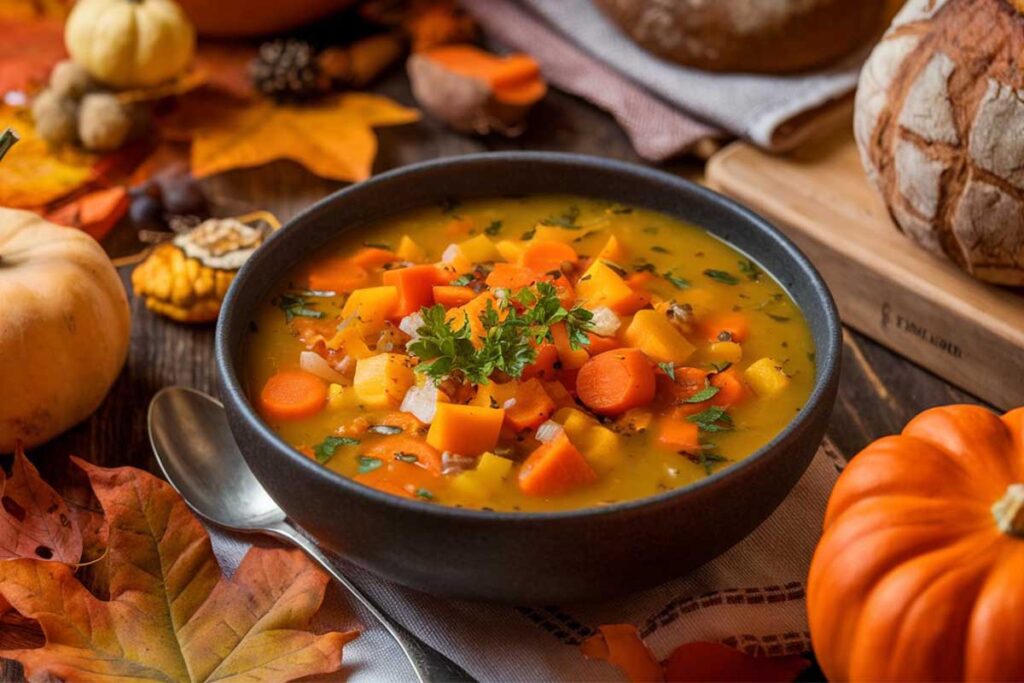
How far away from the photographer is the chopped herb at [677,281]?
2.95 m

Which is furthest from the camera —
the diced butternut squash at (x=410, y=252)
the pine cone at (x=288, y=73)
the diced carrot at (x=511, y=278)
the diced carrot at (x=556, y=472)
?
the pine cone at (x=288, y=73)

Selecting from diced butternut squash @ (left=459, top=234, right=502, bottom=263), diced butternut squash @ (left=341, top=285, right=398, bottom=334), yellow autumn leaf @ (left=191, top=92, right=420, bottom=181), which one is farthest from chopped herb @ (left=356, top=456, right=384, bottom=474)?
yellow autumn leaf @ (left=191, top=92, right=420, bottom=181)

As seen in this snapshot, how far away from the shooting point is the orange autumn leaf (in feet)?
8.79

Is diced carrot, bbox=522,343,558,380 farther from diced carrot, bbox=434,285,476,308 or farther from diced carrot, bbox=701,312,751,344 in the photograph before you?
diced carrot, bbox=701,312,751,344

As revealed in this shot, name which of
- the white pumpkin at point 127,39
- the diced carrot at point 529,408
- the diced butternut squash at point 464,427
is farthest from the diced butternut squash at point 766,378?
the white pumpkin at point 127,39

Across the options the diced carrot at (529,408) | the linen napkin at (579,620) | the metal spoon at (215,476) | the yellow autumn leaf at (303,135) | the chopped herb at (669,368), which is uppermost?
the diced carrot at (529,408)

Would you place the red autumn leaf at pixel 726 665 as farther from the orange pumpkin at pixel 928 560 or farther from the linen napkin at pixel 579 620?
the orange pumpkin at pixel 928 560

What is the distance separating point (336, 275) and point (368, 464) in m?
0.70

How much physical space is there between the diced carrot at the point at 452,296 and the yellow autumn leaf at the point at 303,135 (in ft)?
4.46

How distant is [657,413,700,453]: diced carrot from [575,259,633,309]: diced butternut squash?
13.2 inches

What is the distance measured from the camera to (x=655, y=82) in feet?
14.3

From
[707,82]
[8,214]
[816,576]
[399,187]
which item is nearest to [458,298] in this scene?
[399,187]

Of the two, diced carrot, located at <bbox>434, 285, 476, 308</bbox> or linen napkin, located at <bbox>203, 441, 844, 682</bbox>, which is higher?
diced carrot, located at <bbox>434, 285, 476, 308</bbox>

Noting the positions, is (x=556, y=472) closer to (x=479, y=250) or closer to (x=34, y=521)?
(x=479, y=250)
